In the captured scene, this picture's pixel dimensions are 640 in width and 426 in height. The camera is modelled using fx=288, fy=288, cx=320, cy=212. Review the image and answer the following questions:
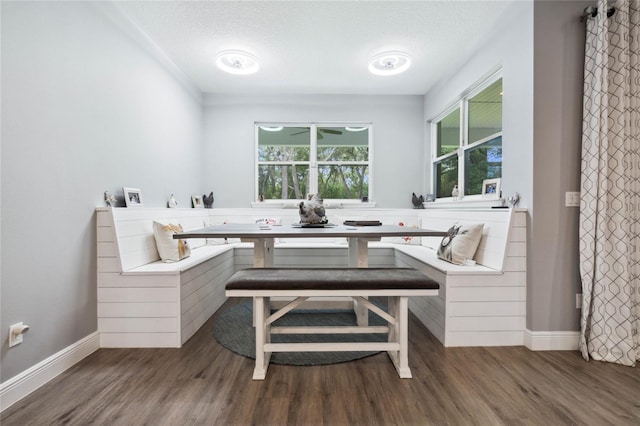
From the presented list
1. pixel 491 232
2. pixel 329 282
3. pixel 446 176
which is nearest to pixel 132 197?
pixel 329 282

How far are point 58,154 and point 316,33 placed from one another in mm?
2054

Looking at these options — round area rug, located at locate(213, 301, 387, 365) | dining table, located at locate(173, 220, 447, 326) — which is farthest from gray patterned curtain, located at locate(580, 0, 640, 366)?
round area rug, located at locate(213, 301, 387, 365)

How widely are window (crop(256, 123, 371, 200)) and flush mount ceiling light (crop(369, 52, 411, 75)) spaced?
41.1 inches

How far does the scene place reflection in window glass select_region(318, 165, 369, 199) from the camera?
4.05m

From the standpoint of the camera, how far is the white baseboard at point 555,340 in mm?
1925

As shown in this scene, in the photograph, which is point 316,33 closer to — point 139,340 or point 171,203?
point 171,203

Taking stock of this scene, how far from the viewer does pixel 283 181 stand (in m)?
4.05

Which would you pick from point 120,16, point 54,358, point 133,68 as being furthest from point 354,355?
point 120,16

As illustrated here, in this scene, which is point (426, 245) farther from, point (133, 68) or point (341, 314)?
point (133, 68)

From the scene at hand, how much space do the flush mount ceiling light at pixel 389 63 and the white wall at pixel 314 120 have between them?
93 cm

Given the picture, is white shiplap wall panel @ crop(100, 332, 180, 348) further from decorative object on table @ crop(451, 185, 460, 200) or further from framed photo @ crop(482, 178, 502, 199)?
decorative object on table @ crop(451, 185, 460, 200)

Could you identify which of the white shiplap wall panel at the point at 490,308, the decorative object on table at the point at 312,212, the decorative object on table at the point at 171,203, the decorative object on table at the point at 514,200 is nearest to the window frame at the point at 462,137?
the decorative object on table at the point at 514,200

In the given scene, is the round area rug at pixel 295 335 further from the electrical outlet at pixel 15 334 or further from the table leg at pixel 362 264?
the electrical outlet at pixel 15 334

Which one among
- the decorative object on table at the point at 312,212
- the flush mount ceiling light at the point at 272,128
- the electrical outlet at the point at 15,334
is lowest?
the electrical outlet at the point at 15,334
